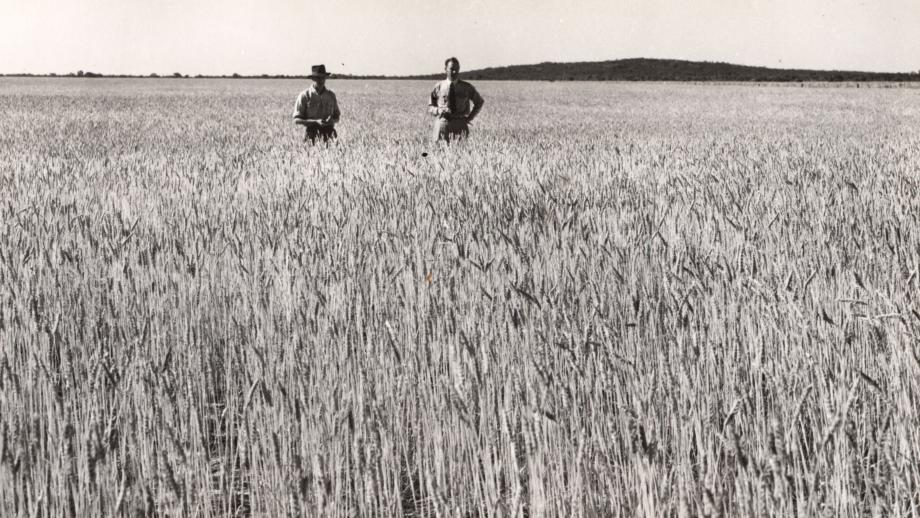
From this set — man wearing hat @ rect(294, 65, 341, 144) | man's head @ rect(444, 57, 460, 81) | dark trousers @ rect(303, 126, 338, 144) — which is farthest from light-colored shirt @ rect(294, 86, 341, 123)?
man's head @ rect(444, 57, 460, 81)

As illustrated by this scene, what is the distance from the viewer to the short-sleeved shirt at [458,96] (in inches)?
361

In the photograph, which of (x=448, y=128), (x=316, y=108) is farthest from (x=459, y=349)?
(x=316, y=108)

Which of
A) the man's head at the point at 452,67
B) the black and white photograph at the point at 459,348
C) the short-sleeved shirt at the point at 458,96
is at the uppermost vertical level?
the man's head at the point at 452,67

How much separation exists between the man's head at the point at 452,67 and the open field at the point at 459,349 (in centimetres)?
291

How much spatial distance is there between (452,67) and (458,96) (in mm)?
582

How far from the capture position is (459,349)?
239 centimetres

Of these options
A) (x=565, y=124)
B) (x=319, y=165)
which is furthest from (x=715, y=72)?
(x=319, y=165)

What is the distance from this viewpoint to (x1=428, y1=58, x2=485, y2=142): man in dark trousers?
9.03m

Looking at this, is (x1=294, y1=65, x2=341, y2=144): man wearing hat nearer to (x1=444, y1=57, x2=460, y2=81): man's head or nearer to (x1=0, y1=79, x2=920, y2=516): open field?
(x1=444, y1=57, x2=460, y2=81): man's head

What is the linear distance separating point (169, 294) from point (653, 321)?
1734mm

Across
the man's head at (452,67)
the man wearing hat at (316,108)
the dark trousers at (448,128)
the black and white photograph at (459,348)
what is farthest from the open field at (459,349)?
the man wearing hat at (316,108)

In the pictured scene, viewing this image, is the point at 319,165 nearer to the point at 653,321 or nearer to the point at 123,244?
the point at 123,244

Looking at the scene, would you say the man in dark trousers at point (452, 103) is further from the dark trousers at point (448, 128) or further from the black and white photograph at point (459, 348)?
the black and white photograph at point (459, 348)

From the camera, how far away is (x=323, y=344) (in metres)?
2.48
